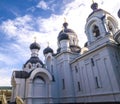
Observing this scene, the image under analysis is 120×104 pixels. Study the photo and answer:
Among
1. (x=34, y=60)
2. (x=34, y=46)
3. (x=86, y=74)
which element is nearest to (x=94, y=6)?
(x=86, y=74)

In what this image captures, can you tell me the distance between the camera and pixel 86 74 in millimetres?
15445

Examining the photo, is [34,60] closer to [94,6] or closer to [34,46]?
[34,46]

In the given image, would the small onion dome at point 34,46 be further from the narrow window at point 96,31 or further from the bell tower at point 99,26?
the narrow window at point 96,31

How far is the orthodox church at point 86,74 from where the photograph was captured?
1285 cm

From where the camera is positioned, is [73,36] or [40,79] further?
[73,36]

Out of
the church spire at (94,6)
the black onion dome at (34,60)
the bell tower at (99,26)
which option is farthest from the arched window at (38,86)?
the church spire at (94,6)

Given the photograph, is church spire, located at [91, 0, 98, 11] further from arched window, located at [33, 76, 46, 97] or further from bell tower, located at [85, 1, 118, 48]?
arched window, located at [33, 76, 46, 97]

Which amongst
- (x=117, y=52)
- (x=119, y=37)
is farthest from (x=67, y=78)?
(x=119, y=37)

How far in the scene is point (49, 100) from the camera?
17.5m

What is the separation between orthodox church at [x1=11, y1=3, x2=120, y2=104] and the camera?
12.9 m

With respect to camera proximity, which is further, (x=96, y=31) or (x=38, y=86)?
(x=38, y=86)

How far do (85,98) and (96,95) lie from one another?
190cm

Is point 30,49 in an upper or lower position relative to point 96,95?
upper

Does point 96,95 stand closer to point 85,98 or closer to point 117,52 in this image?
point 85,98
